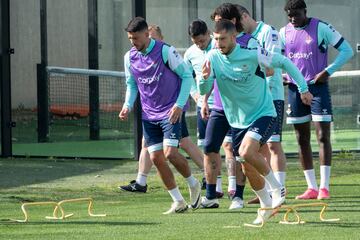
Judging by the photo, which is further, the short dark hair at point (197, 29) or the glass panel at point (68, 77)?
the glass panel at point (68, 77)

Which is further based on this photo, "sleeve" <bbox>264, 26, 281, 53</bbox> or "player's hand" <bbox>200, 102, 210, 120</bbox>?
"player's hand" <bbox>200, 102, 210, 120</bbox>

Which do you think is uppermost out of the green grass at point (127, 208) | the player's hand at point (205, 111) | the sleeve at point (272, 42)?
the sleeve at point (272, 42)

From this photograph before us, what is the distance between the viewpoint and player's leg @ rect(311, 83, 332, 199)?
12824 mm

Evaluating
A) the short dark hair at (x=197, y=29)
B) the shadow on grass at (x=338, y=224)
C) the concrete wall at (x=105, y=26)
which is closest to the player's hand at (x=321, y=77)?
the short dark hair at (x=197, y=29)

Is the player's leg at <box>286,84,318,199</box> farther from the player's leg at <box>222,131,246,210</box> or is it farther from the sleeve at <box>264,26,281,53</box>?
the sleeve at <box>264,26,281,53</box>

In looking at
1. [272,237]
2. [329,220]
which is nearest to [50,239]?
[272,237]

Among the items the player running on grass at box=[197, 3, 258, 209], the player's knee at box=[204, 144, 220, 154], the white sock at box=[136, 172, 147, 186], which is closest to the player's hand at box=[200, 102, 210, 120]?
the player running on grass at box=[197, 3, 258, 209]

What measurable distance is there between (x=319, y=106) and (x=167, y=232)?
151 inches

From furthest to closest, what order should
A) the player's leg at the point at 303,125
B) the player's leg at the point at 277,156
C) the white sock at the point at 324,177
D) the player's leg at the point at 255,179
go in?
the player's leg at the point at 303,125 → the white sock at the point at 324,177 → the player's leg at the point at 277,156 → the player's leg at the point at 255,179

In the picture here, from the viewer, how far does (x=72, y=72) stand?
18016 mm

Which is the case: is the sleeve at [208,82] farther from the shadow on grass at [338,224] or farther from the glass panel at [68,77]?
the glass panel at [68,77]

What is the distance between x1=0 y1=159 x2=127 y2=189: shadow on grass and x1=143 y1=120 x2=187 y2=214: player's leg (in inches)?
125

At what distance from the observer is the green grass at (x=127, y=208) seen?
374 inches

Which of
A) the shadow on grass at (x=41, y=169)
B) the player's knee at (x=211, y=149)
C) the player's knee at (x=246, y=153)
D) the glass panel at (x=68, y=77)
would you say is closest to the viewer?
the player's knee at (x=246, y=153)
